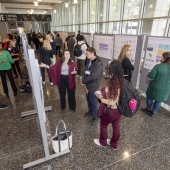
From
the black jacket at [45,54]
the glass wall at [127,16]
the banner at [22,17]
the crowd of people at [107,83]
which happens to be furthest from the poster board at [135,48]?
the banner at [22,17]

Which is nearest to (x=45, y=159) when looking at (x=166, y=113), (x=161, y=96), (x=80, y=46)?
(x=161, y=96)

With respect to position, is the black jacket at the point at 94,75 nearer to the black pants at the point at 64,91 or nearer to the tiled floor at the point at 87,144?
the black pants at the point at 64,91

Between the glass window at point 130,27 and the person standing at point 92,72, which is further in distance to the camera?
the glass window at point 130,27

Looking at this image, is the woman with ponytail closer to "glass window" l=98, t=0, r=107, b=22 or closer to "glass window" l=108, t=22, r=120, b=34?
"glass window" l=108, t=22, r=120, b=34

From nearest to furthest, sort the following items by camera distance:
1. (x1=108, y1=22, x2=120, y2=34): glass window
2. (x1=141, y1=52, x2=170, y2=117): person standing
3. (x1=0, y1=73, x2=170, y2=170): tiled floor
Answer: (x1=0, y1=73, x2=170, y2=170): tiled floor → (x1=141, y1=52, x2=170, y2=117): person standing → (x1=108, y1=22, x2=120, y2=34): glass window

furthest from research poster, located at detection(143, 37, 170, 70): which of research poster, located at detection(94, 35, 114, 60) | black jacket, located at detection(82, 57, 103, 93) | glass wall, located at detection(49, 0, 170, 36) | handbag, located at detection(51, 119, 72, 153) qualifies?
handbag, located at detection(51, 119, 72, 153)

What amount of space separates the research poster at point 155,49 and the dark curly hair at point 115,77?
6.50 feet

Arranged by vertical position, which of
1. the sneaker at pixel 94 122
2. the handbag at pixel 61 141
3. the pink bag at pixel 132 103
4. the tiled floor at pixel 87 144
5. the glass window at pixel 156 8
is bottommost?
the tiled floor at pixel 87 144

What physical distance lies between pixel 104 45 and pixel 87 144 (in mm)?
3688

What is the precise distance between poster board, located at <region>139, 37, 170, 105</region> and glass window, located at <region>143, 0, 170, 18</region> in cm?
118

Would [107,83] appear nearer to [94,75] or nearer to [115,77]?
[115,77]

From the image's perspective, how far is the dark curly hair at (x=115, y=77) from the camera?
5.01 feet

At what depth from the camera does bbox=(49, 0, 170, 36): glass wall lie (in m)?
3.88

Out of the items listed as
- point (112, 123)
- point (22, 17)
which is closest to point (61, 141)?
point (112, 123)
